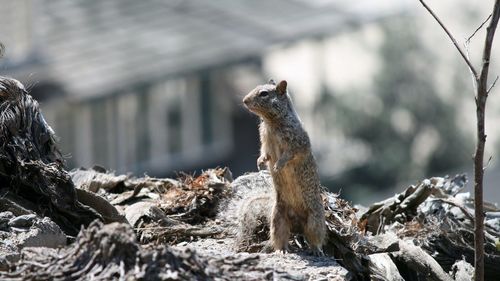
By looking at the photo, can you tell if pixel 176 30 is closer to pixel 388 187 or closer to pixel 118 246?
pixel 388 187

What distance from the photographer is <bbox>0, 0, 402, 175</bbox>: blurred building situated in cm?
3850

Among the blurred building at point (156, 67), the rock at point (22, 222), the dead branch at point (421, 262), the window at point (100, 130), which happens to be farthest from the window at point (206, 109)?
the rock at point (22, 222)

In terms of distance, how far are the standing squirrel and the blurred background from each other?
22.5 metres

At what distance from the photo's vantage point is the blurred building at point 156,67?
3850cm

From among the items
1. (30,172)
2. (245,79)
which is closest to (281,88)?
(30,172)

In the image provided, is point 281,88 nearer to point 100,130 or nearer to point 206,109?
point 100,130

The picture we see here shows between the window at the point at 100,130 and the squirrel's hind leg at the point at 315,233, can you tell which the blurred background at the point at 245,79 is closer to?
the window at the point at 100,130

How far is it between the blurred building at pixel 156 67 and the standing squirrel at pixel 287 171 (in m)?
26.7

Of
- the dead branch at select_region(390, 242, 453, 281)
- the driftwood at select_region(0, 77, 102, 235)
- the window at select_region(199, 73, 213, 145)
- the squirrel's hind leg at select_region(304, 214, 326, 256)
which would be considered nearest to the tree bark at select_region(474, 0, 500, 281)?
the dead branch at select_region(390, 242, 453, 281)

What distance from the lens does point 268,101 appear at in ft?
31.9

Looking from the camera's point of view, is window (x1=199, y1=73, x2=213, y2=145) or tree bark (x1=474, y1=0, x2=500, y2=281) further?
window (x1=199, y1=73, x2=213, y2=145)

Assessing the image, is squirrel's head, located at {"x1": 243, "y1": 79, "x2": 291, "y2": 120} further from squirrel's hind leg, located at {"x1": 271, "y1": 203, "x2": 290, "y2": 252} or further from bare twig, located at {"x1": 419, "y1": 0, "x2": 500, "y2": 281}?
bare twig, located at {"x1": 419, "y1": 0, "x2": 500, "y2": 281}

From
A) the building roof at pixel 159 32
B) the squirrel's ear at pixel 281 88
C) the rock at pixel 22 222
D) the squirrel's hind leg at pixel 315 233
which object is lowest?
the building roof at pixel 159 32

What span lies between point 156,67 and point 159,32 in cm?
375
